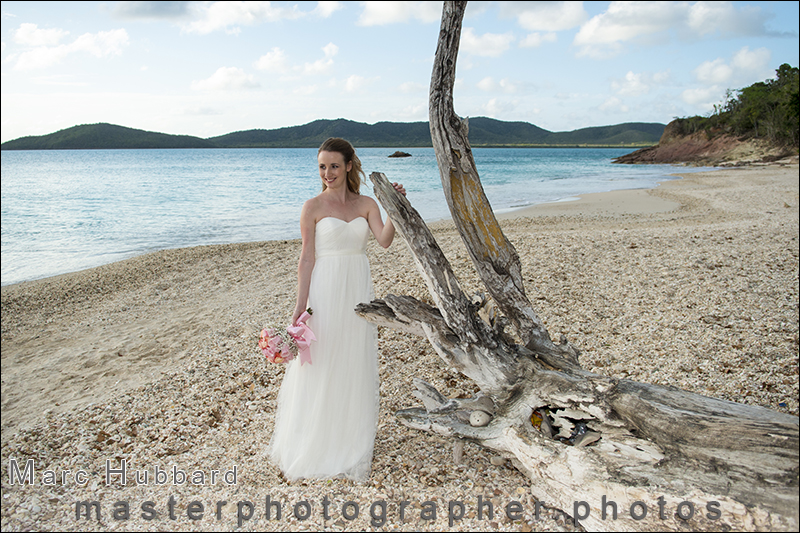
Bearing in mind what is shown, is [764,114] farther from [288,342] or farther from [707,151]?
[288,342]

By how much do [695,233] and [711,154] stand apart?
58.9 metres

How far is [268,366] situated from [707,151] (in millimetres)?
70374

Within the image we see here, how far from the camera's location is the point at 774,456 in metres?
2.50

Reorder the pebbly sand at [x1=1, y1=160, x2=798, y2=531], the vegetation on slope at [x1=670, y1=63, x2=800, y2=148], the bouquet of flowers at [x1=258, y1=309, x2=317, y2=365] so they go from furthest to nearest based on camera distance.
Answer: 1. the vegetation on slope at [x1=670, y1=63, x2=800, y2=148]
2. the bouquet of flowers at [x1=258, y1=309, x2=317, y2=365]
3. the pebbly sand at [x1=1, y1=160, x2=798, y2=531]

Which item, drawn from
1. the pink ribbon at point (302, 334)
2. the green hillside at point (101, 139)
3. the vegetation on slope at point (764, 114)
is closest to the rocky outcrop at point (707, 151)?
the vegetation on slope at point (764, 114)

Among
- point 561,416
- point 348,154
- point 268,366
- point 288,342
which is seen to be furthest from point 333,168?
point 268,366

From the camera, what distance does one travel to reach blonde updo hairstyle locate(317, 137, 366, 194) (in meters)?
3.85

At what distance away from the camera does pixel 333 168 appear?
3834mm

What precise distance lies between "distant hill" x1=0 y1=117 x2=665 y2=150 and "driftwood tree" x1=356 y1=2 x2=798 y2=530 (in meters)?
73.8

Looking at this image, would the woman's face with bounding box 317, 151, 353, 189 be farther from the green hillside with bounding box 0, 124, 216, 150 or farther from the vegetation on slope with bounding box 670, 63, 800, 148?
the green hillside with bounding box 0, 124, 216, 150

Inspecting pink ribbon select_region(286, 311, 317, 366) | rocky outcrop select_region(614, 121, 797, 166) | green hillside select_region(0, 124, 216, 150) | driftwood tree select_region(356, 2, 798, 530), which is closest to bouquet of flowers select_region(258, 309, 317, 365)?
pink ribbon select_region(286, 311, 317, 366)

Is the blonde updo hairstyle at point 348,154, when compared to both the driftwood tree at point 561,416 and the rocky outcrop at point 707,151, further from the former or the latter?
the rocky outcrop at point 707,151

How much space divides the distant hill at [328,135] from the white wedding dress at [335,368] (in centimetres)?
7359

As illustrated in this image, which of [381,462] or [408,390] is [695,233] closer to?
[408,390]
